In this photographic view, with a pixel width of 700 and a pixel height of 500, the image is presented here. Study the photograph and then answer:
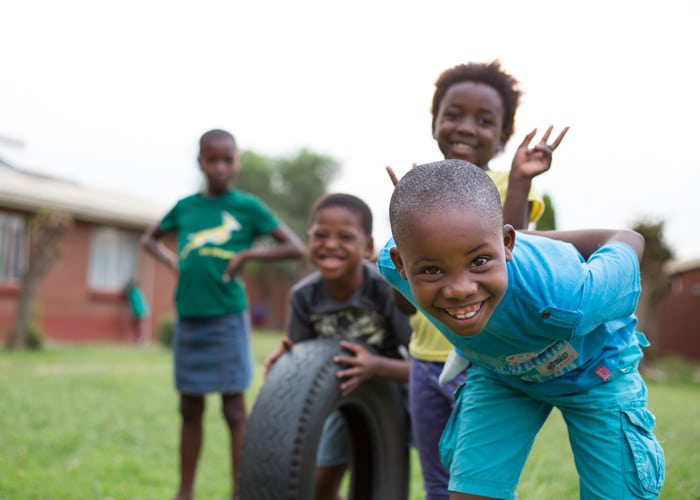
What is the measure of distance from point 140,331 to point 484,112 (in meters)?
15.3

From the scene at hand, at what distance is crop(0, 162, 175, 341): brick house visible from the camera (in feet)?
46.9

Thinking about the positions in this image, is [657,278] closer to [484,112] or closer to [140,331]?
[140,331]

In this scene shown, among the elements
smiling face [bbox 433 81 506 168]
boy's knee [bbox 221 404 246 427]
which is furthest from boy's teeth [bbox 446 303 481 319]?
boy's knee [bbox 221 404 246 427]

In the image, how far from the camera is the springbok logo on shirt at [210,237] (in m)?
4.07

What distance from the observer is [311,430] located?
106 inches

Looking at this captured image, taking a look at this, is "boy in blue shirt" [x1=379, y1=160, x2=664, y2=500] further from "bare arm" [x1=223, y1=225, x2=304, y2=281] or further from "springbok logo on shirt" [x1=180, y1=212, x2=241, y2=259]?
"springbok logo on shirt" [x1=180, y1=212, x2=241, y2=259]

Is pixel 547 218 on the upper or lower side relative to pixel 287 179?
lower

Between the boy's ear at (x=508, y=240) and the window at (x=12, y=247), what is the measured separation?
14192mm

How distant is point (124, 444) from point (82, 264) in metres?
11.6

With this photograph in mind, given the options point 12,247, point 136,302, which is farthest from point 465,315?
point 136,302

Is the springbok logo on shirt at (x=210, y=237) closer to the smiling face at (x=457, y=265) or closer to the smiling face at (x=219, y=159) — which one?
the smiling face at (x=219, y=159)

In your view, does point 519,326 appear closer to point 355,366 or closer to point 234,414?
point 355,366

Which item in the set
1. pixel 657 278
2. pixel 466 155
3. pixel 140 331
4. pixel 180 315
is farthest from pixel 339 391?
pixel 140 331

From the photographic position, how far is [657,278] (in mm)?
14453
